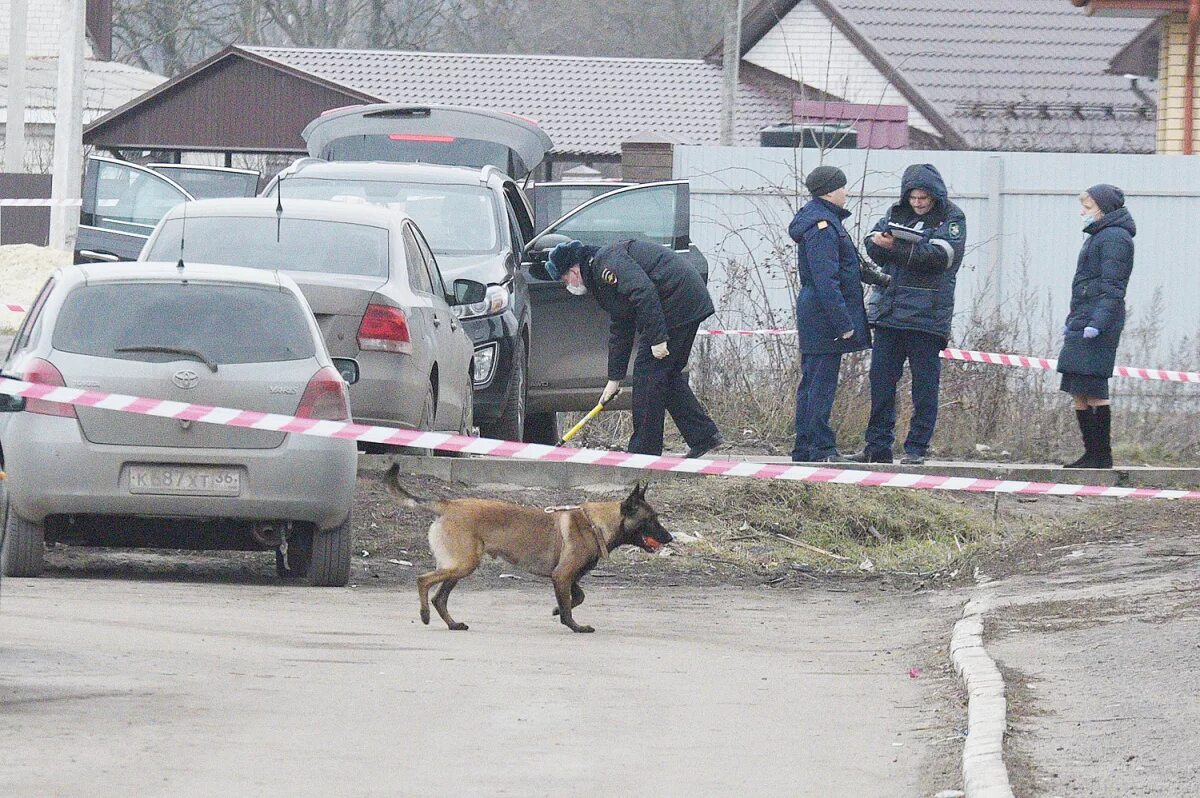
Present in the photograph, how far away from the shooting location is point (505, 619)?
928 cm

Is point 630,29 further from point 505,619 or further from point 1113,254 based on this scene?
point 505,619

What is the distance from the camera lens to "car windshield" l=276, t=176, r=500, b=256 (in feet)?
44.7

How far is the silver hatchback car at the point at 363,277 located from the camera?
35.0 feet

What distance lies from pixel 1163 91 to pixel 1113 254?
39.5 ft

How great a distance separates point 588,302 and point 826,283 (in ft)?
7.20

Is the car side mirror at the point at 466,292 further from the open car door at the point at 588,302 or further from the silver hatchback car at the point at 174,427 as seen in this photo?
the silver hatchback car at the point at 174,427

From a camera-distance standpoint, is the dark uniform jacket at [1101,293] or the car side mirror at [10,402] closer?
the car side mirror at [10,402]

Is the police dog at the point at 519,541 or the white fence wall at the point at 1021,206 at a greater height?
the white fence wall at the point at 1021,206

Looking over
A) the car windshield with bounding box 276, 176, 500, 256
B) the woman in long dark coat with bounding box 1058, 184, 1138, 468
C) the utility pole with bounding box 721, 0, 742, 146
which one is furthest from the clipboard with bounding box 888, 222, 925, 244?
the utility pole with bounding box 721, 0, 742, 146

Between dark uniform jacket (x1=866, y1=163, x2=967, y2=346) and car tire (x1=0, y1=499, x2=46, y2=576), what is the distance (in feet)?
18.0

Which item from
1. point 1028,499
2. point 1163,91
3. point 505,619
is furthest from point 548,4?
point 505,619

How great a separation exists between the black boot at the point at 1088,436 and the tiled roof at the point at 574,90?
23.5 metres

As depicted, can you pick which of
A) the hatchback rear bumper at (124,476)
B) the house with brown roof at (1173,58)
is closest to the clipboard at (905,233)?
the hatchback rear bumper at (124,476)

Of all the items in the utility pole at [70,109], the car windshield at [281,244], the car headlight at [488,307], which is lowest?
the car headlight at [488,307]
